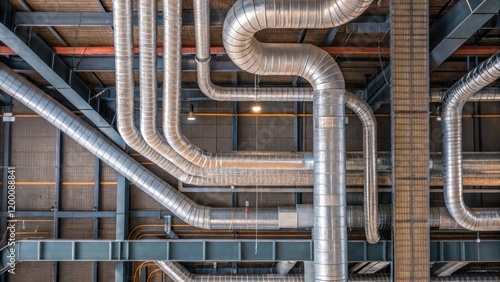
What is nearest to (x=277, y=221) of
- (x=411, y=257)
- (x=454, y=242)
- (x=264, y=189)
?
(x=264, y=189)

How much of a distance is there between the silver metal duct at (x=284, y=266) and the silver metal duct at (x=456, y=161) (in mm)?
5431

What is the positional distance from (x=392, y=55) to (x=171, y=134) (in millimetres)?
6161

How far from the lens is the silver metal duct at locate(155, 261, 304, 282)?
13.7m

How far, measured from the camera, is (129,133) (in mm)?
10305

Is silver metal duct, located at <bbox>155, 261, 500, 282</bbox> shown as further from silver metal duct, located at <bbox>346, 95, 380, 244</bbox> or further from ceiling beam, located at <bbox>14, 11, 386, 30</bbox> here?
ceiling beam, located at <bbox>14, 11, 386, 30</bbox>

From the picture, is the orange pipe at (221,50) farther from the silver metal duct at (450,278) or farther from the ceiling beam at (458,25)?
the silver metal duct at (450,278)

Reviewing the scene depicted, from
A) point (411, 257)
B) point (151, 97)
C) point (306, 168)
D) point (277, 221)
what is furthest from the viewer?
point (277, 221)

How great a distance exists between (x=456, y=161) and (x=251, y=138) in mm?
7070

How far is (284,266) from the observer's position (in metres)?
13.6

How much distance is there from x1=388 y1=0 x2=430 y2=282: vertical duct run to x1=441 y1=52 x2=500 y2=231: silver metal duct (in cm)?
136

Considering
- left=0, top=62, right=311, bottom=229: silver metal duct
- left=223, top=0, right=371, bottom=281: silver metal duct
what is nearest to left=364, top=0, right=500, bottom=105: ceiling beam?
left=223, top=0, right=371, bottom=281: silver metal duct

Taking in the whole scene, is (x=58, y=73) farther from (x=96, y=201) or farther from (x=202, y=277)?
(x=202, y=277)

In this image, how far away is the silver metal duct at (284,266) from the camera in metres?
13.3

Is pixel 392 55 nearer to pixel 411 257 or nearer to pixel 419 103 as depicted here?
pixel 419 103
